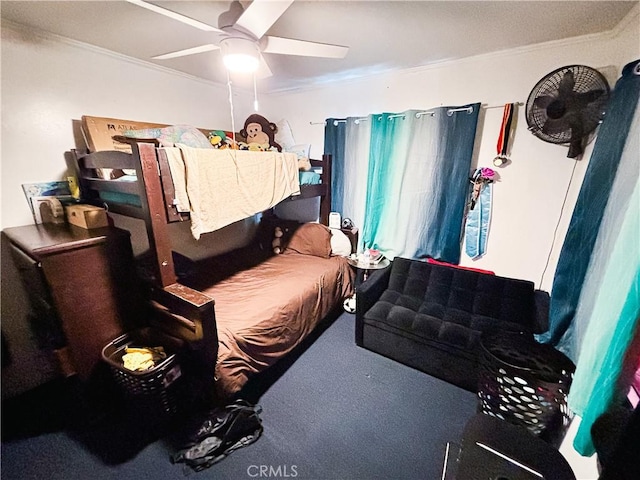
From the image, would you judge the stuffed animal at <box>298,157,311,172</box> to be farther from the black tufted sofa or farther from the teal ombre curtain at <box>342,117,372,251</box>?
the black tufted sofa

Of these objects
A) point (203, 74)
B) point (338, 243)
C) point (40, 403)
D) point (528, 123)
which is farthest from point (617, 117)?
point (40, 403)

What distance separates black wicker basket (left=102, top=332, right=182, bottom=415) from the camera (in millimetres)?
1338

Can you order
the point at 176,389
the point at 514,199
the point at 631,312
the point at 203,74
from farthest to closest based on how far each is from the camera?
the point at 203,74 < the point at 514,199 < the point at 176,389 < the point at 631,312

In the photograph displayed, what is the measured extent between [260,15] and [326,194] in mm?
1863

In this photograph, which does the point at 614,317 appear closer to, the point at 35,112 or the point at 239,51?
the point at 239,51

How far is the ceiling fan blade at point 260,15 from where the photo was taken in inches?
38.7

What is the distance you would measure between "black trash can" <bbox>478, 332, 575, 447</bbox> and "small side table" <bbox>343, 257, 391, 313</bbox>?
1.12 m

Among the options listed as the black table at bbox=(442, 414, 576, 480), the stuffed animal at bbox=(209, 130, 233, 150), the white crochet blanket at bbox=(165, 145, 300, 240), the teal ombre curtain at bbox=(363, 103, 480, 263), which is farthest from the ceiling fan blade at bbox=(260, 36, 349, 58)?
the black table at bbox=(442, 414, 576, 480)

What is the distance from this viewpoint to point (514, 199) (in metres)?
2.08

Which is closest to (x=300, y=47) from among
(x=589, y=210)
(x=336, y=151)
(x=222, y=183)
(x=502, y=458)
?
(x=222, y=183)

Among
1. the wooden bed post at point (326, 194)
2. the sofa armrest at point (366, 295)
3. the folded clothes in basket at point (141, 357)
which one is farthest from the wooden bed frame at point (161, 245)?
the wooden bed post at point (326, 194)

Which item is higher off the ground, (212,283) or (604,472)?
(604,472)

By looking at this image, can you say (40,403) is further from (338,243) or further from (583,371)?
(583,371)

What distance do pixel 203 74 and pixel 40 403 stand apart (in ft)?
9.19
